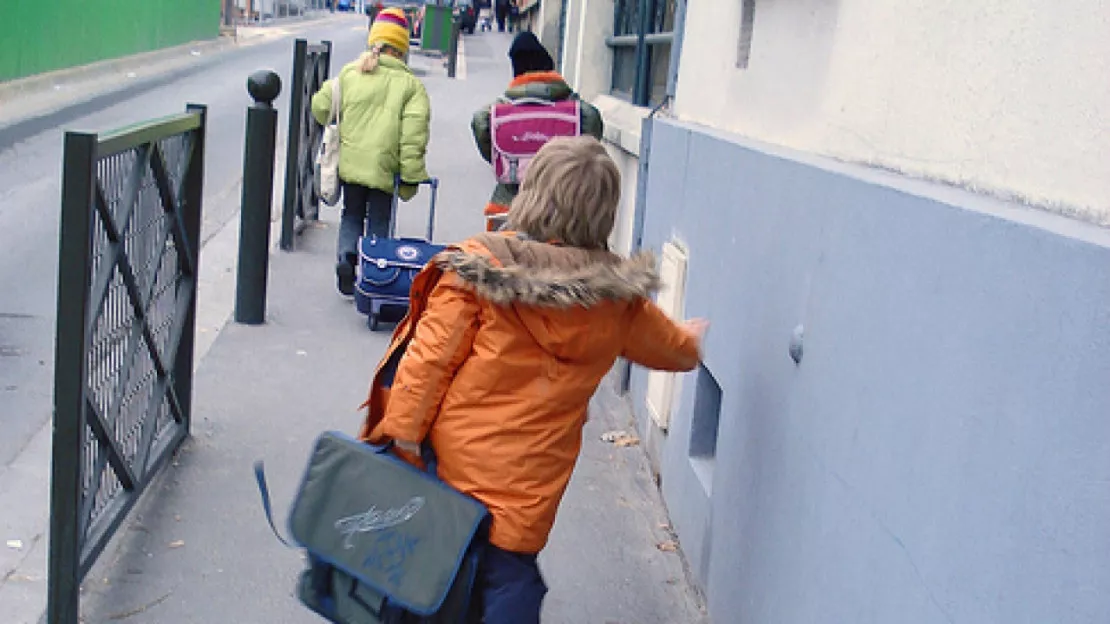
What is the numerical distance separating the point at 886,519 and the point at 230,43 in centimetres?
4082

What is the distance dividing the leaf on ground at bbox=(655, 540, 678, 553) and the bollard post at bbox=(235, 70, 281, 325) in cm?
341

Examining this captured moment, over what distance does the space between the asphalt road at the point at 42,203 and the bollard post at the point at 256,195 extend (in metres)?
1.11

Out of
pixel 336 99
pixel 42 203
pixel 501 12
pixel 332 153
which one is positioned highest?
pixel 501 12

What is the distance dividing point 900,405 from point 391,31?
6.30m

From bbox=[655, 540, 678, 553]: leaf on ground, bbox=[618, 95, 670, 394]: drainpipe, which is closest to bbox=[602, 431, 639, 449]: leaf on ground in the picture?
bbox=[618, 95, 670, 394]: drainpipe

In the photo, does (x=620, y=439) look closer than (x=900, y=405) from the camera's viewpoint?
No

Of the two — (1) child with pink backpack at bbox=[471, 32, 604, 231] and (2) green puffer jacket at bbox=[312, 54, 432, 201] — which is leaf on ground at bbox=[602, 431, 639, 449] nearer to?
(1) child with pink backpack at bbox=[471, 32, 604, 231]

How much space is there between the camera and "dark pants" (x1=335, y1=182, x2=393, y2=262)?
818 centimetres

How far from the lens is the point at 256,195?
23.6 ft

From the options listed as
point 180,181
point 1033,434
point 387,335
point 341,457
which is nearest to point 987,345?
point 1033,434

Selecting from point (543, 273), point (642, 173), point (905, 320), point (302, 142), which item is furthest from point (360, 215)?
point (905, 320)

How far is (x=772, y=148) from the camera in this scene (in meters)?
3.80

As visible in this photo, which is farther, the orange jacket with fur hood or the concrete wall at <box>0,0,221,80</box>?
the concrete wall at <box>0,0,221,80</box>

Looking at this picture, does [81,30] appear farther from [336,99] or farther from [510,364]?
[510,364]
